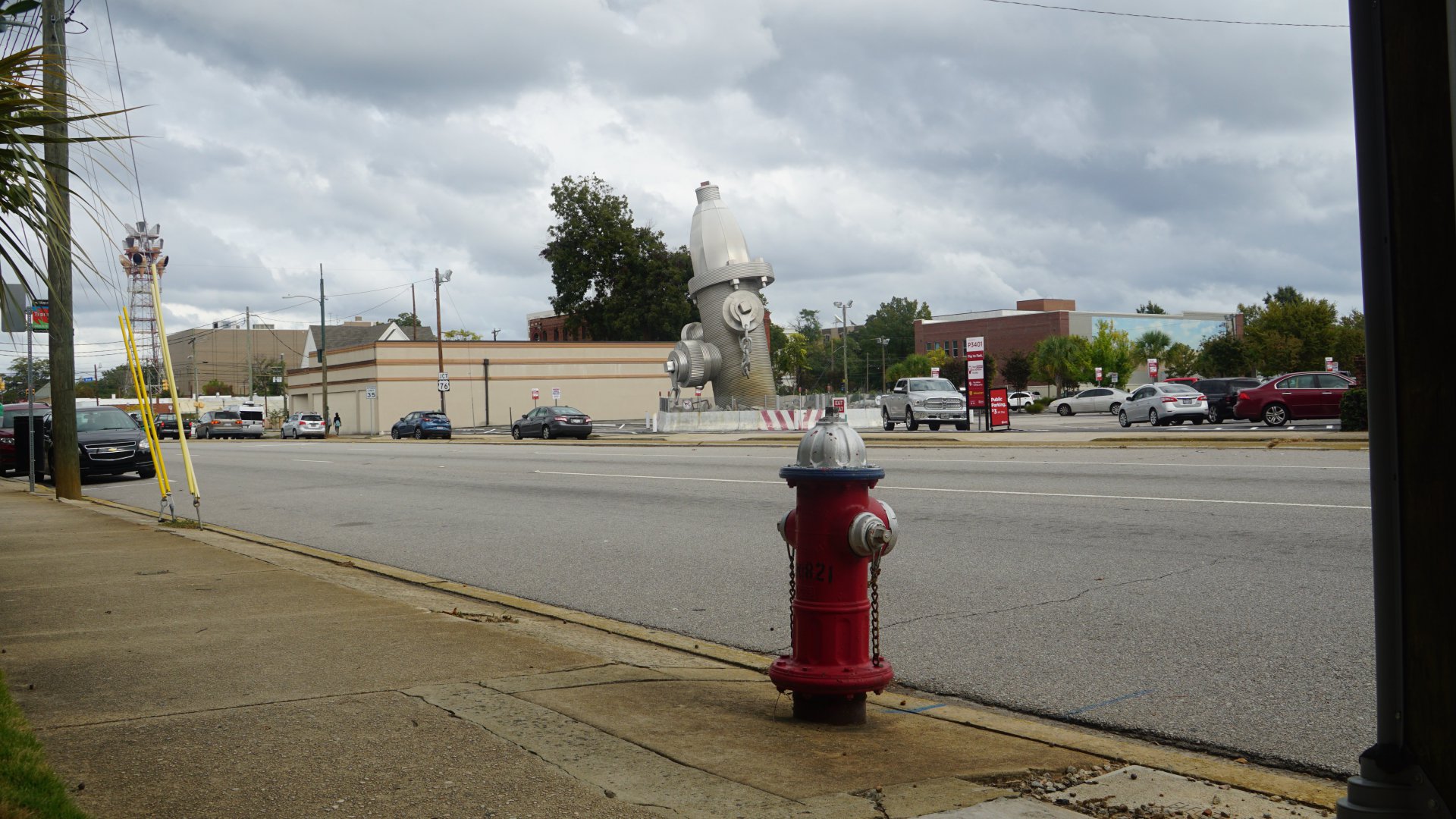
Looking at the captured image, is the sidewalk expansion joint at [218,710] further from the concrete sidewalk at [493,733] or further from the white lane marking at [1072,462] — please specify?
the white lane marking at [1072,462]

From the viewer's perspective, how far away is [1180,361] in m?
98.4

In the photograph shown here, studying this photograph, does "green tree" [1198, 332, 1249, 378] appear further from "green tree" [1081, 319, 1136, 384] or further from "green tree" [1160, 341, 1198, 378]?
"green tree" [1160, 341, 1198, 378]

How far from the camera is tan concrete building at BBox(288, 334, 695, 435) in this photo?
6831cm

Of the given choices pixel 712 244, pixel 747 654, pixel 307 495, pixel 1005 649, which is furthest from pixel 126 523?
pixel 712 244

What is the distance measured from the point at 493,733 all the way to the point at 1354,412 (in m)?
24.3

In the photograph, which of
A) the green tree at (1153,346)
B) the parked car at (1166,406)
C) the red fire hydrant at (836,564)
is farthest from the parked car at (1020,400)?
the red fire hydrant at (836,564)

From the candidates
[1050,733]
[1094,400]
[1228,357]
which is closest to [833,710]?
[1050,733]

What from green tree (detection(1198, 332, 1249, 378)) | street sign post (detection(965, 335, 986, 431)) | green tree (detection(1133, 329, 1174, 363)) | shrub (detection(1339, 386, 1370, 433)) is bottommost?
shrub (detection(1339, 386, 1370, 433))

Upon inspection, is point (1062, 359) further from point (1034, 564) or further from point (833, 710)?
point (833, 710)

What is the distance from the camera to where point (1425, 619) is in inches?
115

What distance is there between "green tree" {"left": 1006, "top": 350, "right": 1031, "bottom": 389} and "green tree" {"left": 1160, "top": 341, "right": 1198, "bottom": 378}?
38.2ft

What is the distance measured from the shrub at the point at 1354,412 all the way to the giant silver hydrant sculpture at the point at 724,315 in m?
23.1

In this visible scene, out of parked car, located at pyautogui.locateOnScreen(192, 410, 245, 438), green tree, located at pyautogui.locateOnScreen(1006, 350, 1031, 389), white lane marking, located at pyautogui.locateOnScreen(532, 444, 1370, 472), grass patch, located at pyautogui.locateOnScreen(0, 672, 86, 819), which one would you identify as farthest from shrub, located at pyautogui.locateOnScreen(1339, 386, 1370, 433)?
green tree, located at pyautogui.locateOnScreen(1006, 350, 1031, 389)

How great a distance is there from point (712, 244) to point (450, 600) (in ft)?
120
